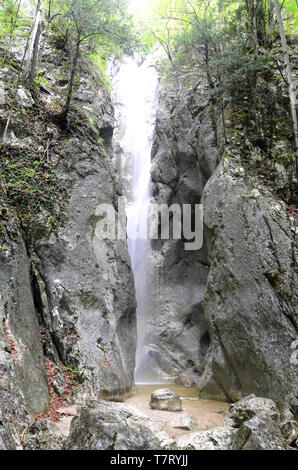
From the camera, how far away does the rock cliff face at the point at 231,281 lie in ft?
29.4

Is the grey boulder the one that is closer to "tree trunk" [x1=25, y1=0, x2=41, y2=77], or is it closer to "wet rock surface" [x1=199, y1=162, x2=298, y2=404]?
"wet rock surface" [x1=199, y1=162, x2=298, y2=404]

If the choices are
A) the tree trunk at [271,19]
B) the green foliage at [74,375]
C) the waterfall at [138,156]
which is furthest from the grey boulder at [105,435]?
the tree trunk at [271,19]

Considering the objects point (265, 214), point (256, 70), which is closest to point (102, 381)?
point (265, 214)

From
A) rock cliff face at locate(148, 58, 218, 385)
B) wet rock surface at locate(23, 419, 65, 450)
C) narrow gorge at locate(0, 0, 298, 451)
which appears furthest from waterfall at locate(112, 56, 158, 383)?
wet rock surface at locate(23, 419, 65, 450)

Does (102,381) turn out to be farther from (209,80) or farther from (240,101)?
(209,80)

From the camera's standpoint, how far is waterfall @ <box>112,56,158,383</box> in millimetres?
16609

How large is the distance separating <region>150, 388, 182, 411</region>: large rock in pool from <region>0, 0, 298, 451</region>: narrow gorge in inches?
1.3

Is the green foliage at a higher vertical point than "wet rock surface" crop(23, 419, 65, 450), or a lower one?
lower

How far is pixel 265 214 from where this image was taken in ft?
33.0

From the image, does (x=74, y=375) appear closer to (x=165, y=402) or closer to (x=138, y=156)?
(x=165, y=402)

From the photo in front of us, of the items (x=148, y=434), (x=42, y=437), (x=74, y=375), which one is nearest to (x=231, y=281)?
(x=74, y=375)

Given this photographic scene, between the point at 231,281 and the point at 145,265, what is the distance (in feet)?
25.6

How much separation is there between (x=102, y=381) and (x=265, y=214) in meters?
6.57

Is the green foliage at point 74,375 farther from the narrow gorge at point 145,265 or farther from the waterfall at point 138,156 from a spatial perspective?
the waterfall at point 138,156
